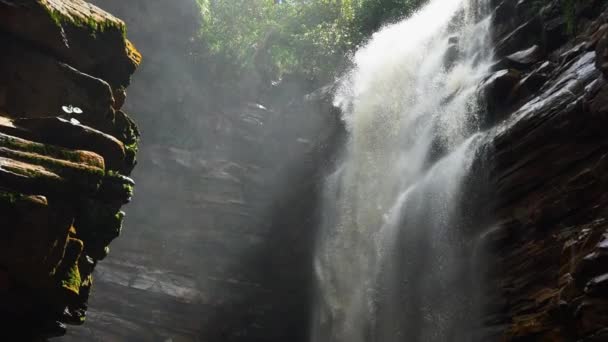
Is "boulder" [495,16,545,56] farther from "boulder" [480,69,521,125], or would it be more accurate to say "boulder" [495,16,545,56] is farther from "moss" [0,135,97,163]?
"moss" [0,135,97,163]

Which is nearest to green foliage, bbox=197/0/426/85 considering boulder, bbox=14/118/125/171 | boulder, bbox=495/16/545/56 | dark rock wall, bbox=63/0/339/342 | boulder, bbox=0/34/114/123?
dark rock wall, bbox=63/0/339/342

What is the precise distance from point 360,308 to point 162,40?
61.4 ft

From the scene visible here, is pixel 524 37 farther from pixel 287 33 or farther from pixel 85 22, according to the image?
pixel 287 33

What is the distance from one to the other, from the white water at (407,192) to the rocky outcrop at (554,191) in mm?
1344

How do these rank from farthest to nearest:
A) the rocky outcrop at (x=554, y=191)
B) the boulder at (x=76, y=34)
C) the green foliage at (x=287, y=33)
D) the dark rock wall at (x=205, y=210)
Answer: the green foliage at (x=287, y=33)
the dark rock wall at (x=205, y=210)
the boulder at (x=76, y=34)
the rocky outcrop at (x=554, y=191)

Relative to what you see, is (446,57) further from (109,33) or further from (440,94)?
(109,33)

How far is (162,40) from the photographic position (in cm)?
2859

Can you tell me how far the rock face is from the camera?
8.77 meters

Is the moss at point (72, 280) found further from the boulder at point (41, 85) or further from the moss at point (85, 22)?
the moss at point (85, 22)

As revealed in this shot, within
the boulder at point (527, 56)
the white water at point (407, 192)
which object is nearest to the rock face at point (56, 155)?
the white water at point (407, 192)

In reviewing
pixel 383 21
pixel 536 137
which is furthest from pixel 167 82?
pixel 536 137

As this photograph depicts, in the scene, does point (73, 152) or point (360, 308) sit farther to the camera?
point (360, 308)

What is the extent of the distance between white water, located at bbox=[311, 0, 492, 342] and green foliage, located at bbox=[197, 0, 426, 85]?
169 inches

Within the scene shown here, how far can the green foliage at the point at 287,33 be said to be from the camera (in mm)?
29906
